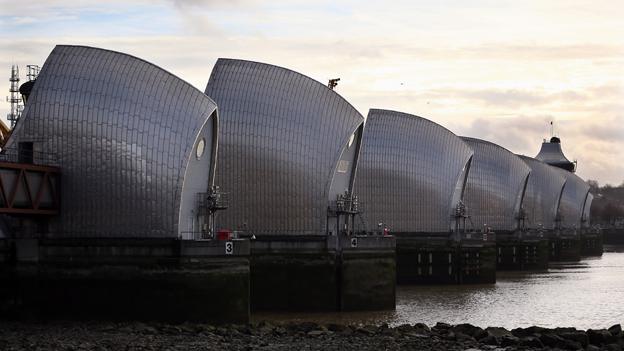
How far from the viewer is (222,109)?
79.9 m

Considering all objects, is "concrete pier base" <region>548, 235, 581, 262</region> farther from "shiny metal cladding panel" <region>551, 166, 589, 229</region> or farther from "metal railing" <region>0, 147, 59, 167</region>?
"metal railing" <region>0, 147, 59, 167</region>

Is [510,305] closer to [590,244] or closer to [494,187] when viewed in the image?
[494,187]

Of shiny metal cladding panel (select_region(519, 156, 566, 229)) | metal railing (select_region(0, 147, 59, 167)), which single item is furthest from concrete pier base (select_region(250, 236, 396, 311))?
shiny metal cladding panel (select_region(519, 156, 566, 229))

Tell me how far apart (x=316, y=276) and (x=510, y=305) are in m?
15.5

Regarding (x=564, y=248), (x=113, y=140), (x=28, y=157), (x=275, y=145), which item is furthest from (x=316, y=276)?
(x=564, y=248)

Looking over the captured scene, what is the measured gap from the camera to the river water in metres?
70.9

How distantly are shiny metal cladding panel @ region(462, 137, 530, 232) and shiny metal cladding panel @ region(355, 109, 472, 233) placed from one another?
16616 millimetres

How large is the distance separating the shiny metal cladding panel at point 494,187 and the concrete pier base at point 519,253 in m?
2.01

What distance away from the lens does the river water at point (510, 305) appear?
70875mm

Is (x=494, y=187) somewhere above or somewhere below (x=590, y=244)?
above

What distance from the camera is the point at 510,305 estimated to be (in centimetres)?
8288

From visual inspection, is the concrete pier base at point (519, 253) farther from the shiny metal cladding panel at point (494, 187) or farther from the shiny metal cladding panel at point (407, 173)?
the shiny metal cladding panel at point (407, 173)

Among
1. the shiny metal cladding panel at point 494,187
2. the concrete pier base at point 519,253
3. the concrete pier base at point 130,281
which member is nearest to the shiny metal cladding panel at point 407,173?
the shiny metal cladding panel at point 494,187

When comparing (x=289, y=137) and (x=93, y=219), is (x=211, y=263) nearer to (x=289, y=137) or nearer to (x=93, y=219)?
(x=93, y=219)
